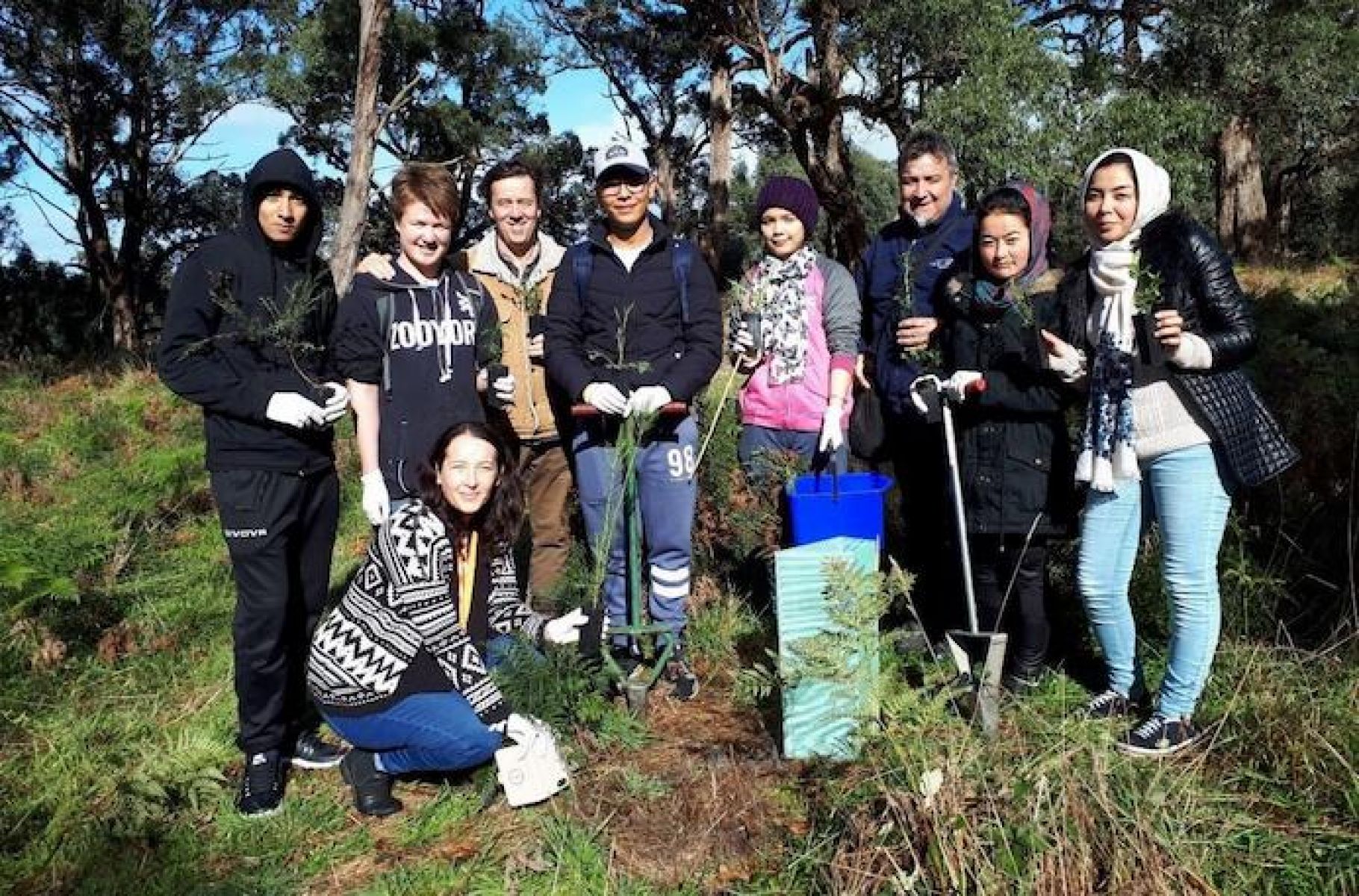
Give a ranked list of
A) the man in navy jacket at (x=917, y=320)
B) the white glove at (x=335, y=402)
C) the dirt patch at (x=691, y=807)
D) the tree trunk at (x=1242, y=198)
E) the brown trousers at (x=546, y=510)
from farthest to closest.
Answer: the tree trunk at (x=1242, y=198) < the brown trousers at (x=546, y=510) < the man in navy jacket at (x=917, y=320) < the white glove at (x=335, y=402) < the dirt patch at (x=691, y=807)

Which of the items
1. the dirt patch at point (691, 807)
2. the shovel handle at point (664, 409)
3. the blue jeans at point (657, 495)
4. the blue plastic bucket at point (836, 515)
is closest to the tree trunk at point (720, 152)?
the blue jeans at point (657, 495)

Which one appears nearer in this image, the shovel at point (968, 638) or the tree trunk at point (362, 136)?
the shovel at point (968, 638)

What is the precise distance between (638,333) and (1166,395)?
73.7 inches

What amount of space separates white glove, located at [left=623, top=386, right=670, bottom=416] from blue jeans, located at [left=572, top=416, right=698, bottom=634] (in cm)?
25

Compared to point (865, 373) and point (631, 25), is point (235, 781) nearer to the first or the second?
point (865, 373)

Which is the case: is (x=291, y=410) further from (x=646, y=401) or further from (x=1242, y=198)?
(x=1242, y=198)

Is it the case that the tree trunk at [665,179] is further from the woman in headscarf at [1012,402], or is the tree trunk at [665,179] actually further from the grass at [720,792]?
the woman in headscarf at [1012,402]

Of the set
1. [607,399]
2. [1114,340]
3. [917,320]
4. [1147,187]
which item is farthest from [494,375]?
[1147,187]

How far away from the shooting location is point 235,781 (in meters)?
3.54

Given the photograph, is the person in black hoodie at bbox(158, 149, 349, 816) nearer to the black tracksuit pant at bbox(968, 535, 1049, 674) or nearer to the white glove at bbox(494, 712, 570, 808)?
the white glove at bbox(494, 712, 570, 808)

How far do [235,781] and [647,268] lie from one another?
2439 millimetres

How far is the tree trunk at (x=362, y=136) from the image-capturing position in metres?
12.0

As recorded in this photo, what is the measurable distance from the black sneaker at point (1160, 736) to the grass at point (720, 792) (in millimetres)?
89

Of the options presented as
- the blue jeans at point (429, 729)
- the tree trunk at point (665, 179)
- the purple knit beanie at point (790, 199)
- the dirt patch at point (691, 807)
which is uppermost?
the tree trunk at point (665, 179)
